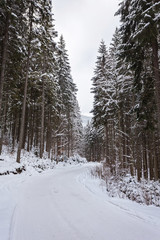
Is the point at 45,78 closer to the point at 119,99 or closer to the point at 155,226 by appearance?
the point at 119,99

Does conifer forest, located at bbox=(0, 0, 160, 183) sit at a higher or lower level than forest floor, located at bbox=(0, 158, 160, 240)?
higher

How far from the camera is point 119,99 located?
48.4 ft

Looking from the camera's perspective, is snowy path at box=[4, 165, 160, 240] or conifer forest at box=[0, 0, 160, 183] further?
conifer forest at box=[0, 0, 160, 183]

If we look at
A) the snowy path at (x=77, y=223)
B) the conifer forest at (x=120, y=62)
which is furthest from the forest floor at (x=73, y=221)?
the conifer forest at (x=120, y=62)

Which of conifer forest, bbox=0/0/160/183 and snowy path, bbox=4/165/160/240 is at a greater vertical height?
conifer forest, bbox=0/0/160/183

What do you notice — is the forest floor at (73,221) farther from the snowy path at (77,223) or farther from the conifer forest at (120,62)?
the conifer forest at (120,62)

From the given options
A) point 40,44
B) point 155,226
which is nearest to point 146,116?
point 155,226

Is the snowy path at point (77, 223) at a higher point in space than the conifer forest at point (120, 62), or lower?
lower

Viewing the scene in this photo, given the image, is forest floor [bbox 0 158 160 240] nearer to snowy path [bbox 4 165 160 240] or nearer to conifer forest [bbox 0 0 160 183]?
snowy path [bbox 4 165 160 240]

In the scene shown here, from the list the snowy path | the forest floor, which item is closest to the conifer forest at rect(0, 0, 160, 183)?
the forest floor

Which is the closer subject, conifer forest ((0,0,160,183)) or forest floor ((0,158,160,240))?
forest floor ((0,158,160,240))

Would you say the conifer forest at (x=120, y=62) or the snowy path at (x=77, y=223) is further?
the conifer forest at (x=120, y=62)

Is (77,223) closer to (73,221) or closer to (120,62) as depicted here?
(73,221)

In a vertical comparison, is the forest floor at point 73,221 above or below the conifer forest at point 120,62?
below
